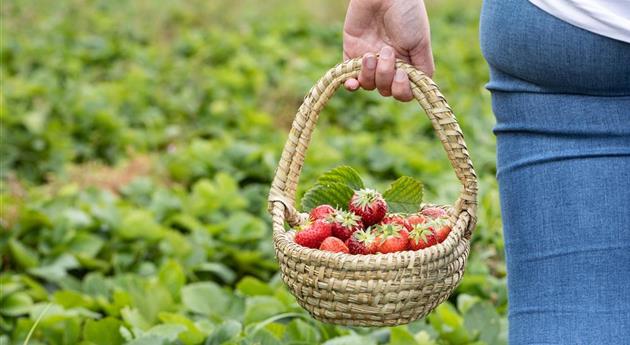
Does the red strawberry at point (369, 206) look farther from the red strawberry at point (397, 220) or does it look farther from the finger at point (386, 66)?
the finger at point (386, 66)

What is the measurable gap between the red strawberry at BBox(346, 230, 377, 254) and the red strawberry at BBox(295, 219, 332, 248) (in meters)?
0.04

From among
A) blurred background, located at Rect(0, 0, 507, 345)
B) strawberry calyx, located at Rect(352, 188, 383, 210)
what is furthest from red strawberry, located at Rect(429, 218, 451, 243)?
blurred background, located at Rect(0, 0, 507, 345)

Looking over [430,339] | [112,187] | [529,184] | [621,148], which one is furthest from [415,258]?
[112,187]

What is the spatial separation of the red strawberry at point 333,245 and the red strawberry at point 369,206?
117mm

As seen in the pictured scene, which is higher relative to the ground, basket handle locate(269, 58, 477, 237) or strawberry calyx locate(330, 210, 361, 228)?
basket handle locate(269, 58, 477, 237)

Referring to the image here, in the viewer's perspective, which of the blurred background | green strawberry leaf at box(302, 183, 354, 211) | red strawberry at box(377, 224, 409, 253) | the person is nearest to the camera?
the person

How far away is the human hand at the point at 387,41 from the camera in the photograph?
5.53 feet

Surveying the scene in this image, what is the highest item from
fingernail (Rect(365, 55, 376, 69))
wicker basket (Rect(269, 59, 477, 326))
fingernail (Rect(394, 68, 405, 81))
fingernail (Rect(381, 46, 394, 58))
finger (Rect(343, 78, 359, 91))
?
fingernail (Rect(381, 46, 394, 58))

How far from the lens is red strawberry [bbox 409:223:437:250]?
161cm

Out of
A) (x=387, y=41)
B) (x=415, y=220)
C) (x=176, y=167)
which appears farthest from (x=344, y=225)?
(x=176, y=167)

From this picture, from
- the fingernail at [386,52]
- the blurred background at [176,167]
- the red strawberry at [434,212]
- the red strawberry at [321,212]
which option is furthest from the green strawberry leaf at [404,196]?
the blurred background at [176,167]

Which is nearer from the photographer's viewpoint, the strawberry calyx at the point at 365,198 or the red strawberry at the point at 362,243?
the red strawberry at the point at 362,243

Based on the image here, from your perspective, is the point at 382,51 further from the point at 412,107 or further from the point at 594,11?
the point at 412,107

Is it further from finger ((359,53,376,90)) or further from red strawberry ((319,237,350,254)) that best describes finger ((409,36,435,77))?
red strawberry ((319,237,350,254))
